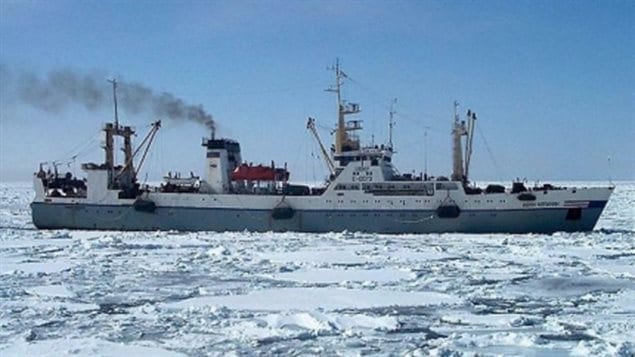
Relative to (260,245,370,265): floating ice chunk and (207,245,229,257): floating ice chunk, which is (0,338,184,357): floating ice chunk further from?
(207,245,229,257): floating ice chunk

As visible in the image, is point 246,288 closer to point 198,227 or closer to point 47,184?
point 198,227

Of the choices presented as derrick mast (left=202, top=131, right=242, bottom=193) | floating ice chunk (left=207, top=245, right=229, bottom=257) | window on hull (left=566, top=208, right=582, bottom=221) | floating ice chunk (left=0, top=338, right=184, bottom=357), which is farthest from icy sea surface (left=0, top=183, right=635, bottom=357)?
derrick mast (left=202, top=131, right=242, bottom=193)

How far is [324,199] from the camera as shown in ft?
92.1

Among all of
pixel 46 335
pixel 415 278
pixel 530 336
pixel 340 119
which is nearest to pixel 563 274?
pixel 415 278

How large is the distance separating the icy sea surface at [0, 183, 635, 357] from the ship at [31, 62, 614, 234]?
484cm

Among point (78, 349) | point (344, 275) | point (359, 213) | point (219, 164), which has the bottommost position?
point (344, 275)

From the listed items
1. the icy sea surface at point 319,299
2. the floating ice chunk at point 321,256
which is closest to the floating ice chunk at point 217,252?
the icy sea surface at point 319,299

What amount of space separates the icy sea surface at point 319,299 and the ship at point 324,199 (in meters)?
4.84

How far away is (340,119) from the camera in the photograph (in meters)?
31.0

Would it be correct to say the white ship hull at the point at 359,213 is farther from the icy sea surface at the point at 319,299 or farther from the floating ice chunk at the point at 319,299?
the floating ice chunk at the point at 319,299

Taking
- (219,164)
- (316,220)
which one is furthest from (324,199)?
(219,164)

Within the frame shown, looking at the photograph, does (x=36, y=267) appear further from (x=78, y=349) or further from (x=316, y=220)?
(x=316, y=220)

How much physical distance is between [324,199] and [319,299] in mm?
16145

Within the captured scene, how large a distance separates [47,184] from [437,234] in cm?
1881
